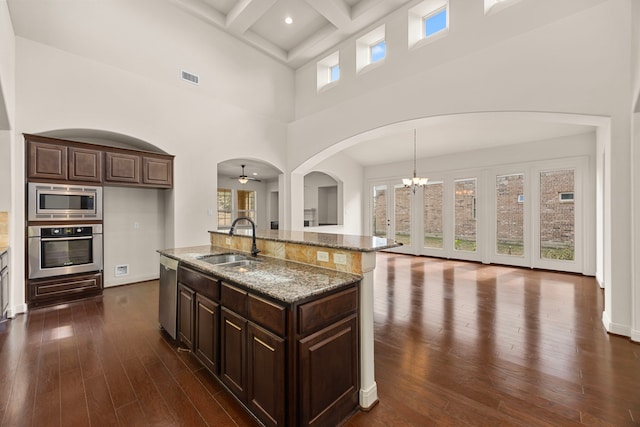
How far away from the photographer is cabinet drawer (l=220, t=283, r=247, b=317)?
1.76 meters

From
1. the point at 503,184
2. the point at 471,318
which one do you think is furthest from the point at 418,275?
the point at 503,184

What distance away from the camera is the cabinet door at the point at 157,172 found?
4.61 m

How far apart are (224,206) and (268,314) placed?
978 centimetres

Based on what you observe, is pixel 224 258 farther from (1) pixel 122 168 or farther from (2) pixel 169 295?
(1) pixel 122 168

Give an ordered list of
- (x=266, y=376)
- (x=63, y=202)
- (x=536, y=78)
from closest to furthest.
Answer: (x=266, y=376), (x=536, y=78), (x=63, y=202)

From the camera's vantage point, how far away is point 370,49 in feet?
18.7

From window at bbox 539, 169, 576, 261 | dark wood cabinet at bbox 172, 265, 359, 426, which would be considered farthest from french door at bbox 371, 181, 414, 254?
dark wood cabinet at bbox 172, 265, 359, 426

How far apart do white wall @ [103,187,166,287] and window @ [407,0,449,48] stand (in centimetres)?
522

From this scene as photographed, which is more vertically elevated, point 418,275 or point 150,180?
point 150,180

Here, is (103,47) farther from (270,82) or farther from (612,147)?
(612,147)

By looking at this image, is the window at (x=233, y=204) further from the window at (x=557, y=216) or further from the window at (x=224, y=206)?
the window at (x=557, y=216)

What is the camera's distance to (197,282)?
7.48 ft

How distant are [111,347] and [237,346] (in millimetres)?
1789

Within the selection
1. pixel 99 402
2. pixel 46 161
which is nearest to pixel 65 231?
pixel 46 161
